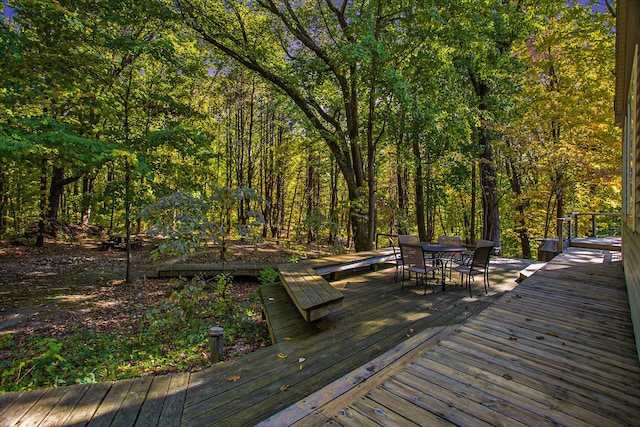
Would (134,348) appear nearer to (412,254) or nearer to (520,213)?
(412,254)

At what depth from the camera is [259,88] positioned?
49.4ft

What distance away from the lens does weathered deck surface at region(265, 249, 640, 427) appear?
5.47 feet

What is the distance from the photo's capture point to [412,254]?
5234 mm

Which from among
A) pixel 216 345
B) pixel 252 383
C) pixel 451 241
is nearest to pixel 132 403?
pixel 252 383

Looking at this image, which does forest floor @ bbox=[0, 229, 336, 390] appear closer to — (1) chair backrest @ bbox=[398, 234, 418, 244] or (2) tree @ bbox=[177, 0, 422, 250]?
(1) chair backrest @ bbox=[398, 234, 418, 244]

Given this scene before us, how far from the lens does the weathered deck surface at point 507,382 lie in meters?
1.67

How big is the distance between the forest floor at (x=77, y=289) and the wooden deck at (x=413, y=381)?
1314 mm

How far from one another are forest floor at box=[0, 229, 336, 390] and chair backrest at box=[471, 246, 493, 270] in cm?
369

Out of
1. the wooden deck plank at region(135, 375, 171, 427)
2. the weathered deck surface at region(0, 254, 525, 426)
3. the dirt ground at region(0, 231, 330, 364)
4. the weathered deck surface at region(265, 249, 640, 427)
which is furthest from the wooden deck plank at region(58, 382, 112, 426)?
the dirt ground at region(0, 231, 330, 364)

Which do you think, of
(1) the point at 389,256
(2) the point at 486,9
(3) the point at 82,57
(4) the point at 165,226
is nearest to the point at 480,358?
(4) the point at 165,226

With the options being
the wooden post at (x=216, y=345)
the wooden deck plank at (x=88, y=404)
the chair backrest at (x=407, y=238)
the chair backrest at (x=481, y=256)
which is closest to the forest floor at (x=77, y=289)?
the wooden post at (x=216, y=345)

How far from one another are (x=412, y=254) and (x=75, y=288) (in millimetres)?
7492

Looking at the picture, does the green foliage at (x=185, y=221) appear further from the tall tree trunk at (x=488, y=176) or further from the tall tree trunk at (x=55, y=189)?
the tall tree trunk at (x=55, y=189)

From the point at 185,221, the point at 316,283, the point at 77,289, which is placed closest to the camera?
the point at 185,221
